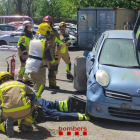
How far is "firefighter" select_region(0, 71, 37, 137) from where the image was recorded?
5211mm

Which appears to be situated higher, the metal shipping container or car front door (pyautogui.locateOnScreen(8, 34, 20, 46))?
the metal shipping container

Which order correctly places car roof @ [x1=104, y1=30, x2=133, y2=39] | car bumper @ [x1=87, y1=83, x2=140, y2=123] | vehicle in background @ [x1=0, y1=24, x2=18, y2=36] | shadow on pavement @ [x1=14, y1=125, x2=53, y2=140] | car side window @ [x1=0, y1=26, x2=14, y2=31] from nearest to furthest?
1. shadow on pavement @ [x1=14, y1=125, x2=53, y2=140]
2. car bumper @ [x1=87, y1=83, x2=140, y2=123]
3. car roof @ [x1=104, y1=30, x2=133, y2=39]
4. vehicle in background @ [x1=0, y1=24, x2=18, y2=36]
5. car side window @ [x1=0, y1=26, x2=14, y2=31]

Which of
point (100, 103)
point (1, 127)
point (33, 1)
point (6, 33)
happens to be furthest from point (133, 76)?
point (33, 1)

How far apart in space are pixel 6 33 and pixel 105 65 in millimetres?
16998

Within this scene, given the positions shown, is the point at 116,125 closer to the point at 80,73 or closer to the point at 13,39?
the point at 80,73

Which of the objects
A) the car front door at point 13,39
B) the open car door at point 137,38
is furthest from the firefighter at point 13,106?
the car front door at point 13,39

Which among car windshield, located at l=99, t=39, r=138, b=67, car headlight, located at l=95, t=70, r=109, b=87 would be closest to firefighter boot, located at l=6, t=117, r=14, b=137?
car headlight, located at l=95, t=70, r=109, b=87

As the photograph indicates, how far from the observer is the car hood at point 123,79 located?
227 inches

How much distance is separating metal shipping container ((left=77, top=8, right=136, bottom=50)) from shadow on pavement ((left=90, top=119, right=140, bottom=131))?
15311 millimetres

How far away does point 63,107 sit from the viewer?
6.57 metres

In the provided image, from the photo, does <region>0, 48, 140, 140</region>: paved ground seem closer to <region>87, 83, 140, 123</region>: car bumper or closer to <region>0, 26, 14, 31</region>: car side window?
<region>87, 83, 140, 123</region>: car bumper

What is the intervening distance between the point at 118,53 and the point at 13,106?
2.66 meters

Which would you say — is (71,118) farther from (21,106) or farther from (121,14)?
(121,14)

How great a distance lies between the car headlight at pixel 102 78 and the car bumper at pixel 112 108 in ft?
0.34
